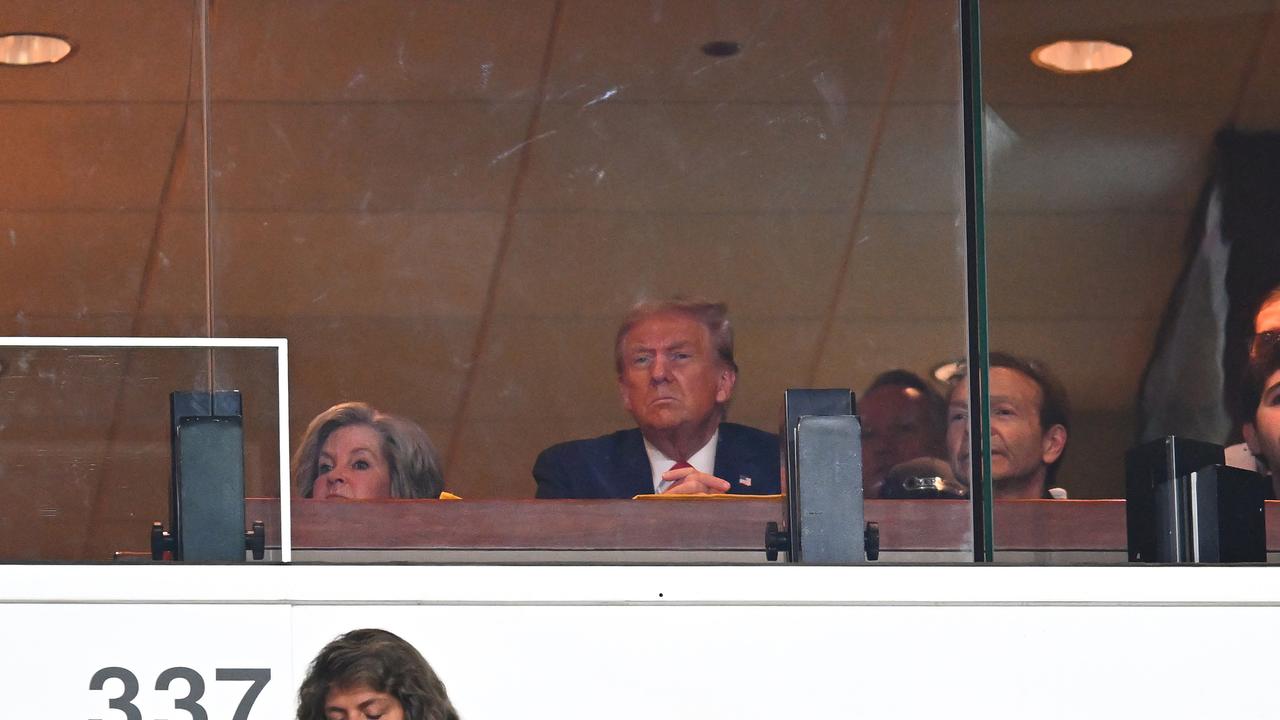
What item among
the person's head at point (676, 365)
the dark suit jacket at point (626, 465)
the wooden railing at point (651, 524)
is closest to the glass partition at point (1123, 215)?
the person's head at point (676, 365)

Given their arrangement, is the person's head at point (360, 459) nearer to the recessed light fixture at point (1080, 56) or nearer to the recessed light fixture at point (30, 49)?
the recessed light fixture at point (30, 49)

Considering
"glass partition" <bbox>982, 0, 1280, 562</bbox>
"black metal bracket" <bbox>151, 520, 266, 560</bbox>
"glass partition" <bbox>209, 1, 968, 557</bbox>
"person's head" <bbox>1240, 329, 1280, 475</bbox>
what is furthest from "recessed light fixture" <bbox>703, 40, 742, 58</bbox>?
"black metal bracket" <bbox>151, 520, 266, 560</bbox>

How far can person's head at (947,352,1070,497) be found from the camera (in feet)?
7.50

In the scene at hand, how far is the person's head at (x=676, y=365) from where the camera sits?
3.45 m

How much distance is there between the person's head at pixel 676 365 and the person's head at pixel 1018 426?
1.87 ft

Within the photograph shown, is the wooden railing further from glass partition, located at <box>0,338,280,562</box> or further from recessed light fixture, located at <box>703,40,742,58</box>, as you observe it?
recessed light fixture, located at <box>703,40,742,58</box>
